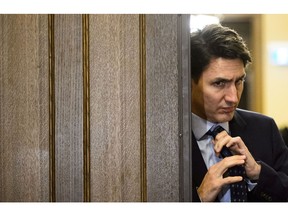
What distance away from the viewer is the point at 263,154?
1001mm

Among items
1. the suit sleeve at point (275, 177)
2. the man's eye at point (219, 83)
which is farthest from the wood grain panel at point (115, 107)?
the suit sleeve at point (275, 177)

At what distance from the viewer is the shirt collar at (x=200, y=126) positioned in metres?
0.98

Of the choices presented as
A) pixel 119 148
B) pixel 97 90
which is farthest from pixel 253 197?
pixel 97 90

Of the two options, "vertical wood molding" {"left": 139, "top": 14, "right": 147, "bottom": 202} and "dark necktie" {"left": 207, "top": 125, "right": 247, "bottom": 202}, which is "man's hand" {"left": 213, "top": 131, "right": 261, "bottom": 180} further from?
"vertical wood molding" {"left": 139, "top": 14, "right": 147, "bottom": 202}

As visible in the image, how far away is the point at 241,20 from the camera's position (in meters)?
0.97

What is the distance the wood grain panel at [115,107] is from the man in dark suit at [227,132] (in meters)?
0.16

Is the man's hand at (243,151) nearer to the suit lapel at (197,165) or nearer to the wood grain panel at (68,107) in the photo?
the suit lapel at (197,165)

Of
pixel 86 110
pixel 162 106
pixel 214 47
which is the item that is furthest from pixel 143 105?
pixel 214 47

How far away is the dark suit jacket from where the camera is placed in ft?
3.21

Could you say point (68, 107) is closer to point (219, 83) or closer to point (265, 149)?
Result: point (219, 83)

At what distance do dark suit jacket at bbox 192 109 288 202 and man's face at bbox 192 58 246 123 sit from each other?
0.11 feet
